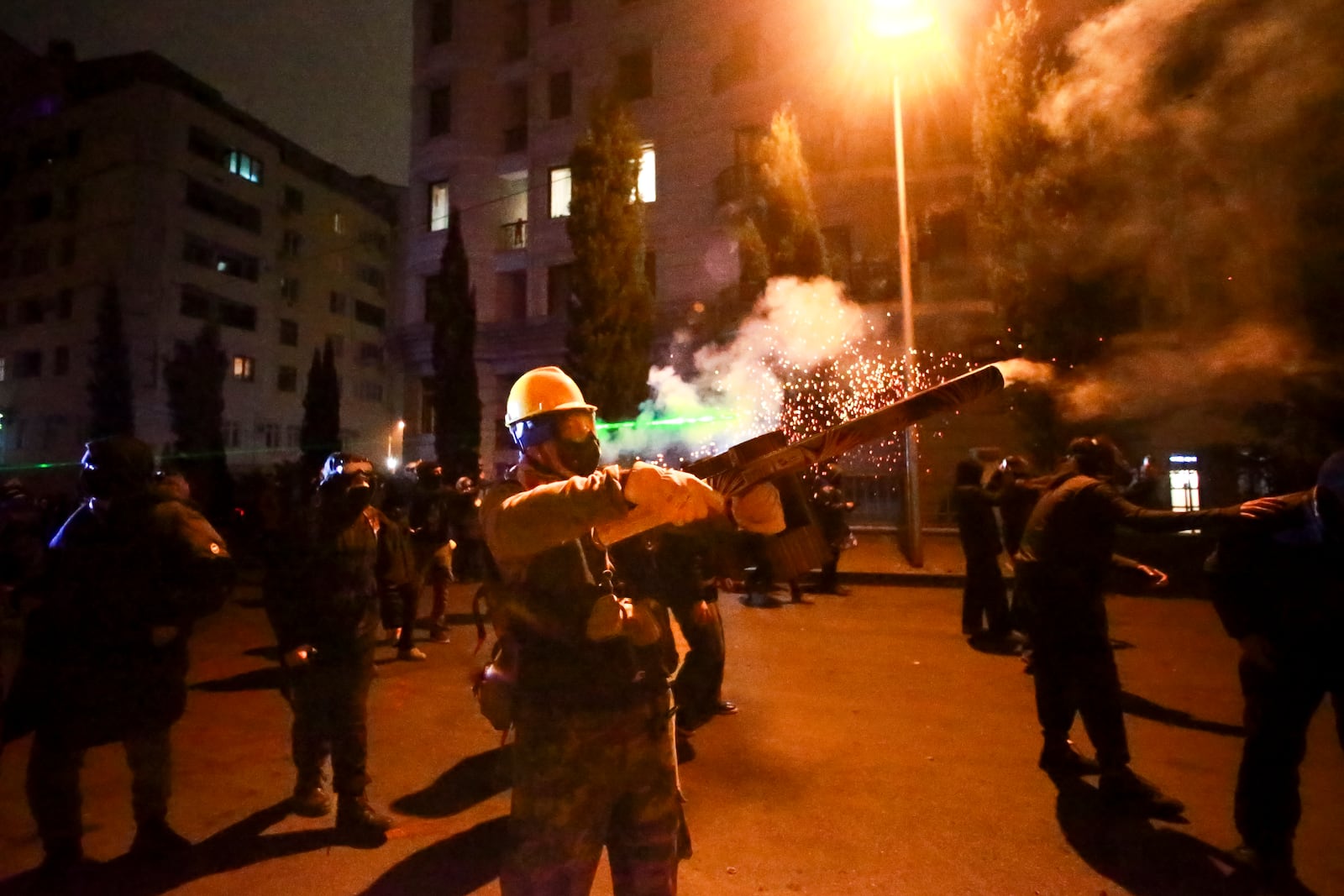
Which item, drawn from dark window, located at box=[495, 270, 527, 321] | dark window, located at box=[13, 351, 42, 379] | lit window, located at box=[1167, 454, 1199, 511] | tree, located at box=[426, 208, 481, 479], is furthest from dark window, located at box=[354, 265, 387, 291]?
lit window, located at box=[1167, 454, 1199, 511]

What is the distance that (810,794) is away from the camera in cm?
432

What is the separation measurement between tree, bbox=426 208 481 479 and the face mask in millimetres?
20007

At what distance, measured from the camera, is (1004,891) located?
333cm

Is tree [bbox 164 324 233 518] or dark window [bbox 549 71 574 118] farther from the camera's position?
tree [bbox 164 324 233 518]

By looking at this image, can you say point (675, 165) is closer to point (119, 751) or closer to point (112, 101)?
point (119, 751)

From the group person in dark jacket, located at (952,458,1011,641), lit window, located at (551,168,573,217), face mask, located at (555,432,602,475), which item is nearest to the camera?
face mask, located at (555,432,602,475)

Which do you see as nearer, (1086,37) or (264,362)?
(1086,37)

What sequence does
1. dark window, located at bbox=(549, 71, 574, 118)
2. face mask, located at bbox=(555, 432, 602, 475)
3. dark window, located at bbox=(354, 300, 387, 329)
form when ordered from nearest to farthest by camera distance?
face mask, located at bbox=(555, 432, 602, 475) → dark window, located at bbox=(549, 71, 574, 118) → dark window, located at bbox=(354, 300, 387, 329)

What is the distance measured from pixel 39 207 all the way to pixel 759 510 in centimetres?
4557

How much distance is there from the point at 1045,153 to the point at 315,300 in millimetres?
36486

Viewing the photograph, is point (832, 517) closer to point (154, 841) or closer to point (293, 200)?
point (154, 841)

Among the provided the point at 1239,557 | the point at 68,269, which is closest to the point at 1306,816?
the point at 1239,557

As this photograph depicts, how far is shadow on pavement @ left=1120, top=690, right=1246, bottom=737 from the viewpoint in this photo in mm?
5359

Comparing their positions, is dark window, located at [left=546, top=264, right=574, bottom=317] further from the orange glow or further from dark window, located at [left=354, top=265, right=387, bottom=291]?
dark window, located at [left=354, top=265, right=387, bottom=291]
